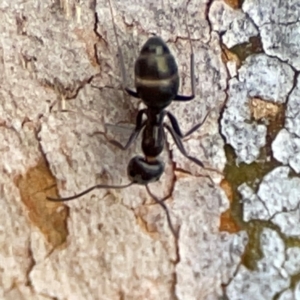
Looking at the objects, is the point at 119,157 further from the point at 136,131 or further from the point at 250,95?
the point at 250,95

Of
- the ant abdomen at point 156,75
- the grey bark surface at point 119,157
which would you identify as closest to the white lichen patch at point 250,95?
the grey bark surface at point 119,157

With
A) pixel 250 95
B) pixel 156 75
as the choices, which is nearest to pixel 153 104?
pixel 156 75

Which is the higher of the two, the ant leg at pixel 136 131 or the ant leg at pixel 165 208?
the ant leg at pixel 136 131

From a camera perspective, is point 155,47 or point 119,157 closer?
point 155,47

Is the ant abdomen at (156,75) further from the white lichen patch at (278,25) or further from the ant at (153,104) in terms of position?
the white lichen patch at (278,25)

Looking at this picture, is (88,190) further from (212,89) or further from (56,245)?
(212,89)

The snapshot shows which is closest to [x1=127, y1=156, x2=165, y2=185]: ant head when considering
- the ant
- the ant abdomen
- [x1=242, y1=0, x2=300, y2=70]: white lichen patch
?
the ant

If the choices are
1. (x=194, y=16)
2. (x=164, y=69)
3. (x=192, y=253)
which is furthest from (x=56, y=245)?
(x=194, y=16)
